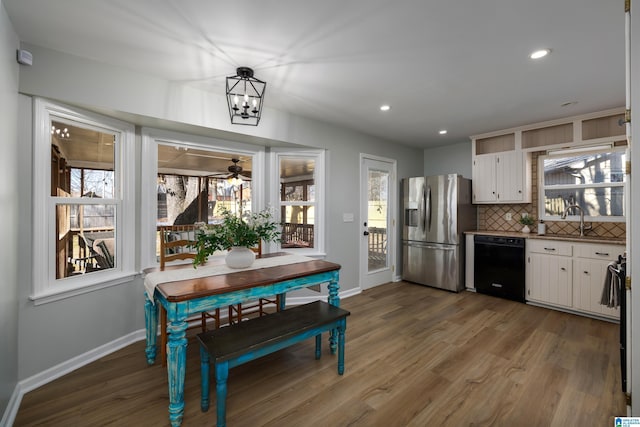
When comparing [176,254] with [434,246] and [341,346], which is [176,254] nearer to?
[341,346]

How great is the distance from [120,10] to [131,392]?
8.33 ft

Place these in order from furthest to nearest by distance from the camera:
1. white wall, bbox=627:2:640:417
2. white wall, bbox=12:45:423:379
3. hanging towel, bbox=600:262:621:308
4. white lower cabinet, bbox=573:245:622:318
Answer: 1. white lower cabinet, bbox=573:245:622:318
2. hanging towel, bbox=600:262:621:308
3. white wall, bbox=12:45:423:379
4. white wall, bbox=627:2:640:417

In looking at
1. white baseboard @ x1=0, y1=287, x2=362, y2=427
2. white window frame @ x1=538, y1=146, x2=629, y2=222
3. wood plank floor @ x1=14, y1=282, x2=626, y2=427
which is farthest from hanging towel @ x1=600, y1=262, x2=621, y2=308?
white baseboard @ x1=0, y1=287, x2=362, y2=427

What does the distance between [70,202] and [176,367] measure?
1705mm

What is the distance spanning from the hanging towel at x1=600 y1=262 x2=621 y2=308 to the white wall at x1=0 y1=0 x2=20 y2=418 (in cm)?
418

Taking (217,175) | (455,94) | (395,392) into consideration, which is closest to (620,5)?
(455,94)

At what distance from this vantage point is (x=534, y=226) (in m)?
4.21

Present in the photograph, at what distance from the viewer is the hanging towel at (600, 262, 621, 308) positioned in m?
2.14

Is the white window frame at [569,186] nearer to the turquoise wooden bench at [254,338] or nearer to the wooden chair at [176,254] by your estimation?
the turquoise wooden bench at [254,338]

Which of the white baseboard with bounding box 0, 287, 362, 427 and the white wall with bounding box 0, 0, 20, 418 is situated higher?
the white wall with bounding box 0, 0, 20, 418

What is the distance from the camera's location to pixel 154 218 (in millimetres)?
2879

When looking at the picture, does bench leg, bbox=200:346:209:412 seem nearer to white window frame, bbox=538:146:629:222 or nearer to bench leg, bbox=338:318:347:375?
bench leg, bbox=338:318:347:375

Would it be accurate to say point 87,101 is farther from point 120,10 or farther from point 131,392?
point 131,392

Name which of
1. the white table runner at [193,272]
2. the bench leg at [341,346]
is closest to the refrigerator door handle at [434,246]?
the white table runner at [193,272]
